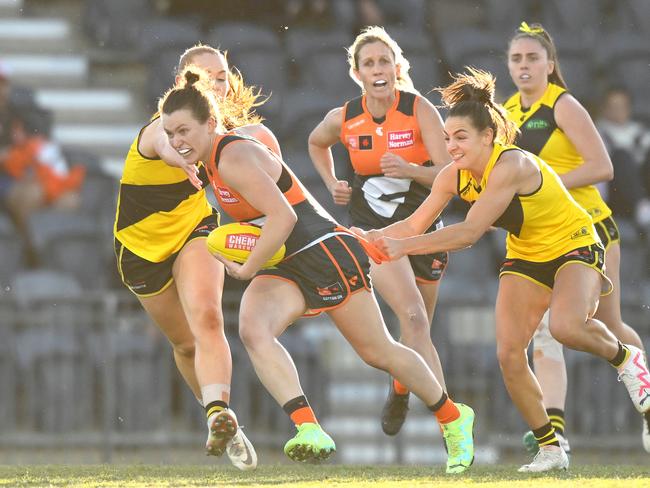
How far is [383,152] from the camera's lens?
25.9ft

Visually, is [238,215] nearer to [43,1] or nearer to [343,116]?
[343,116]

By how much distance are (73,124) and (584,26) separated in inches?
192

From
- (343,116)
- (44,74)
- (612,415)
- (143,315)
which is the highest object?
(44,74)

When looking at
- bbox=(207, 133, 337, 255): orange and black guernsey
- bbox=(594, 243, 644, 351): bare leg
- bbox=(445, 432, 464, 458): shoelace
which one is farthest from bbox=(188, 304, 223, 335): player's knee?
bbox=(594, 243, 644, 351): bare leg

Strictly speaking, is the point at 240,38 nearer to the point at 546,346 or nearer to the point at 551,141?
the point at 551,141

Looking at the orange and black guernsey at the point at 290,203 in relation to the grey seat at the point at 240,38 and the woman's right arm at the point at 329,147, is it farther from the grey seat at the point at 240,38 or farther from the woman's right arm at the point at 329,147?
the grey seat at the point at 240,38

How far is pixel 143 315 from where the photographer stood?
34.1 ft

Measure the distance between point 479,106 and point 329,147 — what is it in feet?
5.31

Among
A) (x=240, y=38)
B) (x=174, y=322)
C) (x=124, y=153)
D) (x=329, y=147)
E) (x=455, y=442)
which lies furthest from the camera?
(x=124, y=153)

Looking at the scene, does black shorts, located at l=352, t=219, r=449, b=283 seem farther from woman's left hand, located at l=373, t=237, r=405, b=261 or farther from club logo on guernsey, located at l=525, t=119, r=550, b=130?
woman's left hand, located at l=373, t=237, r=405, b=261

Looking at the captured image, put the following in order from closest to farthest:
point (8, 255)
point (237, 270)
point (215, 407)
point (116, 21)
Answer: point (237, 270) < point (215, 407) < point (8, 255) < point (116, 21)

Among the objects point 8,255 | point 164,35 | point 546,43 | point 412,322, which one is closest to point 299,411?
point 412,322

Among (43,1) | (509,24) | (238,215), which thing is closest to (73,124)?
(43,1)

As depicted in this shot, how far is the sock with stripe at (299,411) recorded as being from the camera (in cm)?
661
